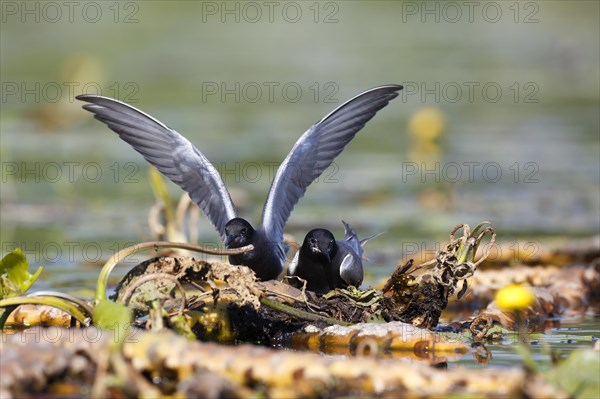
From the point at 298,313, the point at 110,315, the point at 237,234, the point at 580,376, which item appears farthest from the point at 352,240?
the point at 580,376

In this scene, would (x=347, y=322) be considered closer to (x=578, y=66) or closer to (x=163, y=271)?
(x=163, y=271)

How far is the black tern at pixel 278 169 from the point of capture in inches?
237

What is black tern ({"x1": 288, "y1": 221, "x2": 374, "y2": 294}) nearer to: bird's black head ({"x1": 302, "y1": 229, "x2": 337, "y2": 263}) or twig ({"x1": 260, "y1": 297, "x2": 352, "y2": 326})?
bird's black head ({"x1": 302, "y1": 229, "x2": 337, "y2": 263})

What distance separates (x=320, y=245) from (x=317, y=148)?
0.72 meters

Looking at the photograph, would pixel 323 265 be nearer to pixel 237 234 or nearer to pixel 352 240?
pixel 237 234

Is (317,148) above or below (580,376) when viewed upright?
above

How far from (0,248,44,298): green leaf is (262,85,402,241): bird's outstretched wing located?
1977 millimetres

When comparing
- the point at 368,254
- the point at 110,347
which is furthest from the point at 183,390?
the point at 368,254

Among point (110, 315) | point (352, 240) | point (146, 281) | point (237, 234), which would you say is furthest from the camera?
point (352, 240)

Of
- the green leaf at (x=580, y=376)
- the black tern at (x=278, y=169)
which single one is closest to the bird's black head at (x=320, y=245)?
the black tern at (x=278, y=169)

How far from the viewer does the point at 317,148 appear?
6293 millimetres

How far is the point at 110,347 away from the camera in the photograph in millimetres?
3189

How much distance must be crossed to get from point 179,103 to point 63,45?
5.62 metres

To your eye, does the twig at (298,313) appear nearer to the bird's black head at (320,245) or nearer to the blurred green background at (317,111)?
the bird's black head at (320,245)
